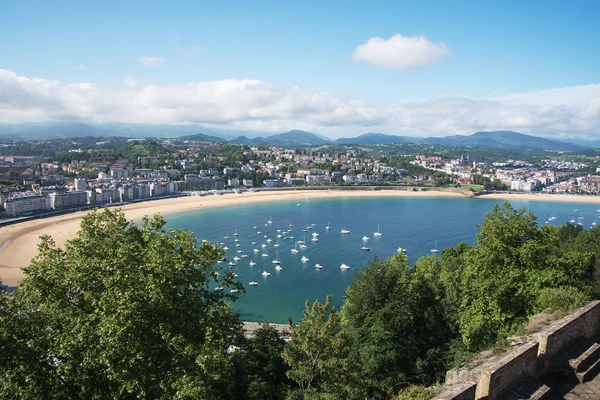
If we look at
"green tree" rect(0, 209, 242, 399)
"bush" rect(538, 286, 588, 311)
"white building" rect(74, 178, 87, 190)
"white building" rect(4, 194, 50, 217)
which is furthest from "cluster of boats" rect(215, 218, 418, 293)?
"white building" rect(74, 178, 87, 190)

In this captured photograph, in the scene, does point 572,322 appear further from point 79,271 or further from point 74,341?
point 79,271

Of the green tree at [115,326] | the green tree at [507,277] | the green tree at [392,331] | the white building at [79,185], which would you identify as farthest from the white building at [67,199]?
the green tree at [507,277]

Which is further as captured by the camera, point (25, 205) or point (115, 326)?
point (25, 205)

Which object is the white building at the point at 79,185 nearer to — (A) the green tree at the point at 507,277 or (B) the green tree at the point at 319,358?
(B) the green tree at the point at 319,358

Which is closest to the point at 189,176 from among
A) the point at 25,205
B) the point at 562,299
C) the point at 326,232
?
the point at 25,205

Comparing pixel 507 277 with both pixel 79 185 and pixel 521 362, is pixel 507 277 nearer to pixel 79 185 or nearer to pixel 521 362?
pixel 521 362

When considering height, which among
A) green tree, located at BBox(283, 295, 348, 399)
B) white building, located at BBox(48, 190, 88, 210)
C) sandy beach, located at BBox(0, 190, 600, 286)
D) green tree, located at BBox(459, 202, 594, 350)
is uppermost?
green tree, located at BBox(459, 202, 594, 350)

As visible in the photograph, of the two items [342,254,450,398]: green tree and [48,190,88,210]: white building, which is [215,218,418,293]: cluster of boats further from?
[48,190,88,210]: white building
